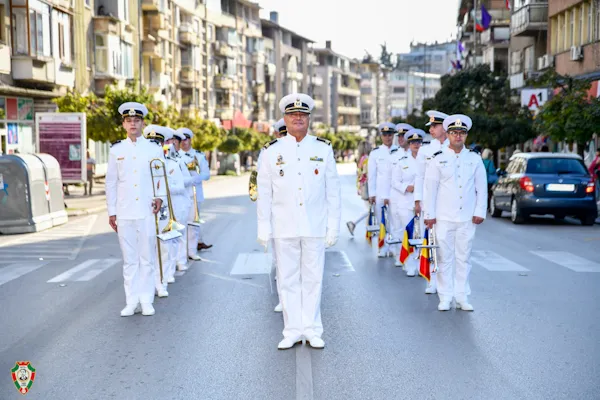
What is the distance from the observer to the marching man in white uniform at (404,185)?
13.5 meters

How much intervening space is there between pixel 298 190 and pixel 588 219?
15.1 metres

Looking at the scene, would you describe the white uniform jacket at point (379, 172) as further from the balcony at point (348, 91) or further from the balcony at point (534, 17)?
the balcony at point (348, 91)

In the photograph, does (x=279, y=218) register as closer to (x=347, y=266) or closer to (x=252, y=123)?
(x=347, y=266)

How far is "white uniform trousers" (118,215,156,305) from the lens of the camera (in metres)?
9.69

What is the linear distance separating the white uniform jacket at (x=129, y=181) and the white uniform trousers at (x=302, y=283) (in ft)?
7.19

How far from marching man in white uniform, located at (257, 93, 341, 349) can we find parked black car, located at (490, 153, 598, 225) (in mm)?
14105

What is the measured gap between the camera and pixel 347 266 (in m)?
13.8

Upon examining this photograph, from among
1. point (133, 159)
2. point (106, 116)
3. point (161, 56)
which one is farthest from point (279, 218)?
point (161, 56)

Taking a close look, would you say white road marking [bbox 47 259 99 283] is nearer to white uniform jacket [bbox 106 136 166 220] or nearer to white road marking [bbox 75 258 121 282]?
white road marking [bbox 75 258 121 282]

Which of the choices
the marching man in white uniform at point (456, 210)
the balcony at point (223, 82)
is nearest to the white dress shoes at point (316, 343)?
the marching man in white uniform at point (456, 210)

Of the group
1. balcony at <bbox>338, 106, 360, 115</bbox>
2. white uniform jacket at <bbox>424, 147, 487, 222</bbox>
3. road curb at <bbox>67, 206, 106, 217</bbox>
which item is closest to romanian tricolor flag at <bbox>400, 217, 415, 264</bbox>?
white uniform jacket at <bbox>424, 147, 487, 222</bbox>

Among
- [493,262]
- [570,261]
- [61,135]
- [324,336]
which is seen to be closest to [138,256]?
[324,336]

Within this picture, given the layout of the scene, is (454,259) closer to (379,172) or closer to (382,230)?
(379,172)

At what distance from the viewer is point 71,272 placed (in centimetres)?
1360
